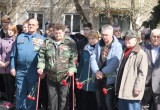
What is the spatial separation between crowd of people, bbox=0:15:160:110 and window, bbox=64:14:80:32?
18.7m

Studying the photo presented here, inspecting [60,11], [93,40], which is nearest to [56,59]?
[93,40]

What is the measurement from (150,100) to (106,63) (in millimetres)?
1027

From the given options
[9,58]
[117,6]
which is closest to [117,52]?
[9,58]

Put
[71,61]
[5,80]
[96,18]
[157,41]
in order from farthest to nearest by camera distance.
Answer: [96,18]
[5,80]
[71,61]
[157,41]

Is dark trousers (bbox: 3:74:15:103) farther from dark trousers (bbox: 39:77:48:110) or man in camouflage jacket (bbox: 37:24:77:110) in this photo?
man in camouflage jacket (bbox: 37:24:77:110)

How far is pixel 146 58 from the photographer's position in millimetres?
5672

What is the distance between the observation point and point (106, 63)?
6152 millimetres

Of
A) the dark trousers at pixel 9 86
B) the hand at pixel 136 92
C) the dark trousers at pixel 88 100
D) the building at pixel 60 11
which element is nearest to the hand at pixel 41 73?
the dark trousers at pixel 88 100

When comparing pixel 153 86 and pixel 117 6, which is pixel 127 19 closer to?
pixel 117 6

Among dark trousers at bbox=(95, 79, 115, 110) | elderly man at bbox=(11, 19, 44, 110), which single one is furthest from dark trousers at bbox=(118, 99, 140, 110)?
elderly man at bbox=(11, 19, 44, 110)

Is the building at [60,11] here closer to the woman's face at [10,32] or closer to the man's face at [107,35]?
the woman's face at [10,32]

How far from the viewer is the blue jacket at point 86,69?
660cm

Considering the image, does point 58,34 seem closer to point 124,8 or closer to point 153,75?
point 153,75

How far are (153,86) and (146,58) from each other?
57 centimetres
